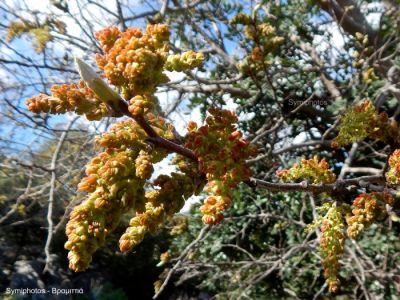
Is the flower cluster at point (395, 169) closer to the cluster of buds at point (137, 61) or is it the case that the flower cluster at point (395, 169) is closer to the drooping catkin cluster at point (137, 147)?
the drooping catkin cluster at point (137, 147)

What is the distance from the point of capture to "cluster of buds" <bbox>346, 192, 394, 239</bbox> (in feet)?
4.88

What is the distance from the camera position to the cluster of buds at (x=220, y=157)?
94 cm

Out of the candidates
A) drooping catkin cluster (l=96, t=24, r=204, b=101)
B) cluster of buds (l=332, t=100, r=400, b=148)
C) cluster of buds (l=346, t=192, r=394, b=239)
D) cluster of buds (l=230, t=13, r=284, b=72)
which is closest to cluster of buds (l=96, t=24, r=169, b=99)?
drooping catkin cluster (l=96, t=24, r=204, b=101)

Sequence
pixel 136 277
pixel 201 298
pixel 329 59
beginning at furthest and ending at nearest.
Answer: pixel 136 277 → pixel 201 298 → pixel 329 59

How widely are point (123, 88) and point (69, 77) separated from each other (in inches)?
155

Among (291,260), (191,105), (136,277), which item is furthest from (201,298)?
(191,105)

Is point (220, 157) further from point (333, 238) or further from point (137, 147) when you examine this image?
point (333, 238)

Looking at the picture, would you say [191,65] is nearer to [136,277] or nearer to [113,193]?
[113,193]

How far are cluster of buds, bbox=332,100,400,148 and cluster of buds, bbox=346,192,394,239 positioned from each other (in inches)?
9.0

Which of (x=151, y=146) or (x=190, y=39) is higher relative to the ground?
(x=190, y=39)

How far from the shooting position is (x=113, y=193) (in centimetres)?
83

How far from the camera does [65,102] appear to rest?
98 cm

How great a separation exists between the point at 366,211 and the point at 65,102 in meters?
1.13

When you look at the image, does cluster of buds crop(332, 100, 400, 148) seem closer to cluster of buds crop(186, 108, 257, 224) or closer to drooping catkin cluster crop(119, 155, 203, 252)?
cluster of buds crop(186, 108, 257, 224)
